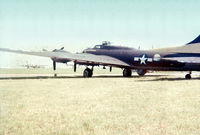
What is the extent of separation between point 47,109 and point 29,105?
1.32 metres

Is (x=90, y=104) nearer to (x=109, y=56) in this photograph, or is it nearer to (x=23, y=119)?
(x=23, y=119)

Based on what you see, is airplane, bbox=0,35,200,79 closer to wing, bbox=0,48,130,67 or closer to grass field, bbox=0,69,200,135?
wing, bbox=0,48,130,67

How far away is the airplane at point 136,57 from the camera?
31.5 meters

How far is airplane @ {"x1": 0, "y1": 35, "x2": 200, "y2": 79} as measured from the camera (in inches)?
1240

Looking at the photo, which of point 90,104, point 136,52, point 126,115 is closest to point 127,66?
point 136,52

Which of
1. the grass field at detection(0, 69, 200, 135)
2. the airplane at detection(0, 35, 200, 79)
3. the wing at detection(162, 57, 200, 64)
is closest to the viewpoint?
the grass field at detection(0, 69, 200, 135)

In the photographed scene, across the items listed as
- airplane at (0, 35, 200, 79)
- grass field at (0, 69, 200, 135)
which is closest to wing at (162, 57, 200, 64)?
airplane at (0, 35, 200, 79)

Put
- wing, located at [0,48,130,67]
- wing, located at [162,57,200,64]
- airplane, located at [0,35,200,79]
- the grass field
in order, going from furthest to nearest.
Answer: wing, located at [0,48,130,67] → airplane, located at [0,35,200,79] → wing, located at [162,57,200,64] → the grass field

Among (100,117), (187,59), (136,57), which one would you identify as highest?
(136,57)

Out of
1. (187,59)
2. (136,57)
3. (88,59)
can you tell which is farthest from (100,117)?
(136,57)

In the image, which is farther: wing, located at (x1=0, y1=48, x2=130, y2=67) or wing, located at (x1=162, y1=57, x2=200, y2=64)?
wing, located at (x1=0, y1=48, x2=130, y2=67)

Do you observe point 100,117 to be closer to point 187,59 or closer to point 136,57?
point 187,59

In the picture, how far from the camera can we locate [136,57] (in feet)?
117

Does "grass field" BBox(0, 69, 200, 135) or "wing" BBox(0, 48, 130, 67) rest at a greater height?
"wing" BBox(0, 48, 130, 67)
